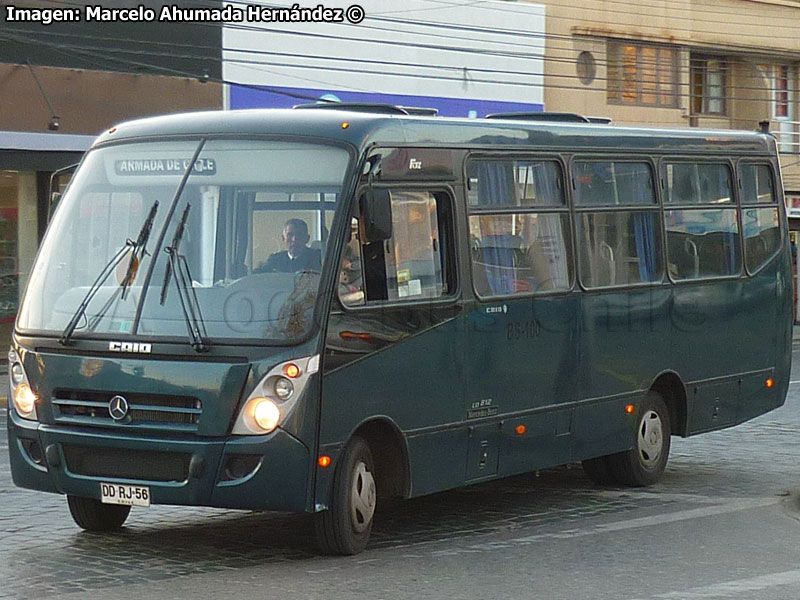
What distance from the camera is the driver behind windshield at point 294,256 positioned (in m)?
8.93

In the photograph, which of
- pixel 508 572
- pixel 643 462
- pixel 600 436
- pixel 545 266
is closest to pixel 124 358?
pixel 508 572

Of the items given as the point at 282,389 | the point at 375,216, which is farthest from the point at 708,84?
the point at 282,389

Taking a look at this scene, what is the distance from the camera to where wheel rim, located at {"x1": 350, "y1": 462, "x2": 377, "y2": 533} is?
9094 mm

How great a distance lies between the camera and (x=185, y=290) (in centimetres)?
891

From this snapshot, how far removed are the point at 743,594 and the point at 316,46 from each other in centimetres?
2097

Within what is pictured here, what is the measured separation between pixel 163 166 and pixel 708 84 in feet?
95.8

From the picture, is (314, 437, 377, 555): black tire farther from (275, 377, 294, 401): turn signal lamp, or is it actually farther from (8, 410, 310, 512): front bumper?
(275, 377, 294, 401): turn signal lamp

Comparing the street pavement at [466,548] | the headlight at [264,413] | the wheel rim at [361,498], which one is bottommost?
the street pavement at [466,548]

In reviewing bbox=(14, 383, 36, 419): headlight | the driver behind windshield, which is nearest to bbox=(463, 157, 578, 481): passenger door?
the driver behind windshield

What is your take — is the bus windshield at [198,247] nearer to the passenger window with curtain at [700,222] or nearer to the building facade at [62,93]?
the passenger window with curtain at [700,222]

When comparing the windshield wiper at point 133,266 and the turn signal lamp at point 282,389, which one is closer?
the turn signal lamp at point 282,389

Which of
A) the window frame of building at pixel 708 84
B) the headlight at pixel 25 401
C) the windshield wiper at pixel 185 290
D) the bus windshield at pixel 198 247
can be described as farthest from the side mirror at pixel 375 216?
the window frame of building at pixel 708 84

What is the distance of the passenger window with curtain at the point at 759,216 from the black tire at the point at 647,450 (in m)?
1.79

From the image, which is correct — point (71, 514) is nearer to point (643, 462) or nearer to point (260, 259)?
point (260, 259)
